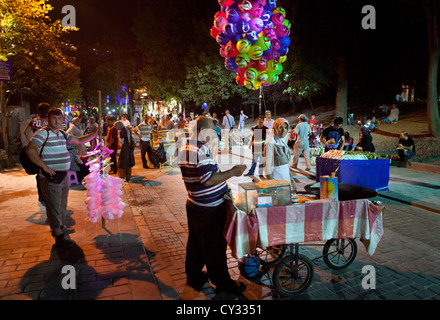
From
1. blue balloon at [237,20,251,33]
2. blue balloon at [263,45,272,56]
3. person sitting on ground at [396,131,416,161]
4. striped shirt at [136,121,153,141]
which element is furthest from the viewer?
striped shirt at [136,121,153,141]

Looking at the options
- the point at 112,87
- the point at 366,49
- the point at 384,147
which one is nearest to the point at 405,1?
the point at 366,49

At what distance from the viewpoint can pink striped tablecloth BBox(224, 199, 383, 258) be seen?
130 inches

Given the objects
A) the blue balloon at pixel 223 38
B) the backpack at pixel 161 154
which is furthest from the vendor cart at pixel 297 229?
the backpack at pixel 161 154

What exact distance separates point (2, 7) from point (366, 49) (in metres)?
18.3

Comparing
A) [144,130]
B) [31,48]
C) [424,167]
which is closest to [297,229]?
[144,130]

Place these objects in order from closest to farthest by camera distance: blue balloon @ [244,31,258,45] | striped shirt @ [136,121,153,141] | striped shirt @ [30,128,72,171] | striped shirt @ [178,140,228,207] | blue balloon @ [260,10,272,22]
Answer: striped shirt @ [178,140,228,207], striped shirt @ [30,128,72,171], blue balloon @ [244,31,258,45], blue balloon @ [260,10,272,22], striped shirt @ [136,121,153,141]

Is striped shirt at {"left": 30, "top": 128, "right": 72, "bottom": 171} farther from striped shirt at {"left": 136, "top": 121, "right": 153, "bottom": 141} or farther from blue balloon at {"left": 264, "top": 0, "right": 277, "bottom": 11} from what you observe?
blue balloon at {"left": 264, "top": 0, "right": 277, "bottom": 11}

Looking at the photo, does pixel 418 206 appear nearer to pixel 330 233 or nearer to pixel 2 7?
pixel 330 233

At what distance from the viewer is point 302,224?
346cm

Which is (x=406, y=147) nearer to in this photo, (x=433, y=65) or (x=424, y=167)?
(x=424, y=167)

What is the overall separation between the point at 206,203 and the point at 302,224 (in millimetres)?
1126

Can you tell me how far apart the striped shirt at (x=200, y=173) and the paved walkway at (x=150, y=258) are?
1170mm

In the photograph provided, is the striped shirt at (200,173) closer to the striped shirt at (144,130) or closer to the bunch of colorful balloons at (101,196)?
the bunch of colorful balloons at (101,196)

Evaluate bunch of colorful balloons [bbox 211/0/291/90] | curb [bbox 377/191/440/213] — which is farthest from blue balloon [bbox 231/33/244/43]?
curb [bbox 377/191/440/213]
